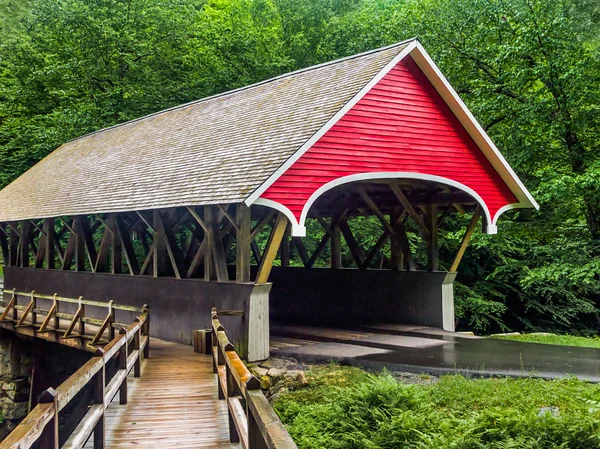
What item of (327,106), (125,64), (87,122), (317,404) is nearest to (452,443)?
(317,404)

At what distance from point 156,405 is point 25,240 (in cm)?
1369

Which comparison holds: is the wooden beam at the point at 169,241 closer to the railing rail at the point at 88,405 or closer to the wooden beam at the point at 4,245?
the railing rail at the point at 88,405

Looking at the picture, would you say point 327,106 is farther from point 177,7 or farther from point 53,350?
point 177,7

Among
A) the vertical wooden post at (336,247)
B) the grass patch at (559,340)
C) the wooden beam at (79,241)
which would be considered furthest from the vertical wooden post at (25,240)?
the grass patch at (559,340)

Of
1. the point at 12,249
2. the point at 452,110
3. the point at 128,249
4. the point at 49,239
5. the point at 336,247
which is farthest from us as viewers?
the point at 12,249

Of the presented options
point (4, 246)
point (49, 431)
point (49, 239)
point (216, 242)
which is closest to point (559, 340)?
point (216, 242)

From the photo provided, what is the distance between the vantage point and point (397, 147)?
37.5ft

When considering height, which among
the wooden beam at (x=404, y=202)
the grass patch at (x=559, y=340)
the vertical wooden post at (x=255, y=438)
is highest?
the wooden beam at (x=404, y=202)

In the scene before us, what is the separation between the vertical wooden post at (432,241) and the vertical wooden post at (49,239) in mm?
9882

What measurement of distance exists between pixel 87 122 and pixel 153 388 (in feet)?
72.8

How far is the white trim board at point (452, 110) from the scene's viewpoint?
9711 mm

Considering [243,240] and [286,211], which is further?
[243,240]

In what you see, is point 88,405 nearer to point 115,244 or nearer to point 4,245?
point 115,244

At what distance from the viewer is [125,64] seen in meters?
30.1
